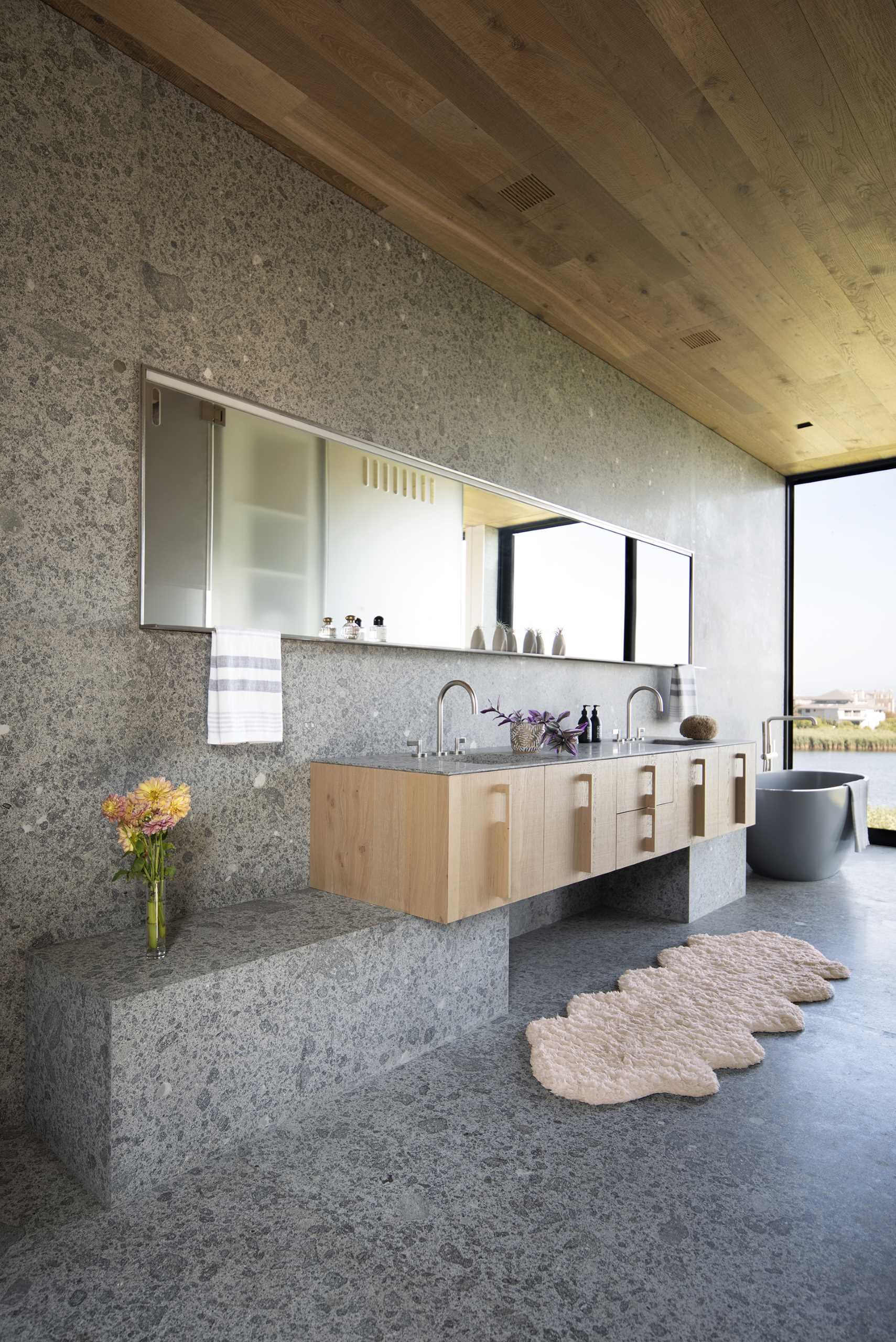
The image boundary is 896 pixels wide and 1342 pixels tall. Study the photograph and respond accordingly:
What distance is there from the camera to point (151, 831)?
182 centimetres

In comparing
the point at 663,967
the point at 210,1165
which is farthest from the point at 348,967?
the point at 663,967

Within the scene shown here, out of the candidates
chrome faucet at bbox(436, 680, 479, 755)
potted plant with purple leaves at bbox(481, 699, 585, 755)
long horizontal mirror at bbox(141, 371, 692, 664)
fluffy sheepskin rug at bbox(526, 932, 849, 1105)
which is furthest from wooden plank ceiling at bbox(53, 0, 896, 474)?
fluffy sheepskin rug at bbox(526, 932, 849, 1105)

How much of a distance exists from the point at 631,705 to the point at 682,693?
47cm

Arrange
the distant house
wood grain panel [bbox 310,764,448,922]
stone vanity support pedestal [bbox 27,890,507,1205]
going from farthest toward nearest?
1. the distant house
2. wood grain panel [bbox 310,764,448,922]
3. stone vanity support pedestal [bbox 27,890,507,1205]

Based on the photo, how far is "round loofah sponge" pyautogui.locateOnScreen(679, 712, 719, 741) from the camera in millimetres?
3908

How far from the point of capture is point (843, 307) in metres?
3.45

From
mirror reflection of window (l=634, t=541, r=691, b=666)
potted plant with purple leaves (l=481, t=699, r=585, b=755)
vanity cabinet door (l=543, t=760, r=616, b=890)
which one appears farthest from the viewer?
mirror reflection of window (l=634, t=541, r=691, b=666)

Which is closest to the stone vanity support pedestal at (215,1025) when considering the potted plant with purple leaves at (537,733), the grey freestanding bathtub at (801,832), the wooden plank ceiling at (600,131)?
the potted plant with purple leaves at (537,733)

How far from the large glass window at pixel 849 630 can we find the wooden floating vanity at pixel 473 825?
10.9ft

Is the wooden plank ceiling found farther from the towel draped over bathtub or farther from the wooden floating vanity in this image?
the towel draped over bathtub

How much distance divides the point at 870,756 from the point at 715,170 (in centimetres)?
432

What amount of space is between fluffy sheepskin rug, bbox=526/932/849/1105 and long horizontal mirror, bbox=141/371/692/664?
135cm

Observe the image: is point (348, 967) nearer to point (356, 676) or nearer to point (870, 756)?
point (356, 676)

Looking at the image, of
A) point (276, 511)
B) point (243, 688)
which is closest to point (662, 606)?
point (276, 511)
